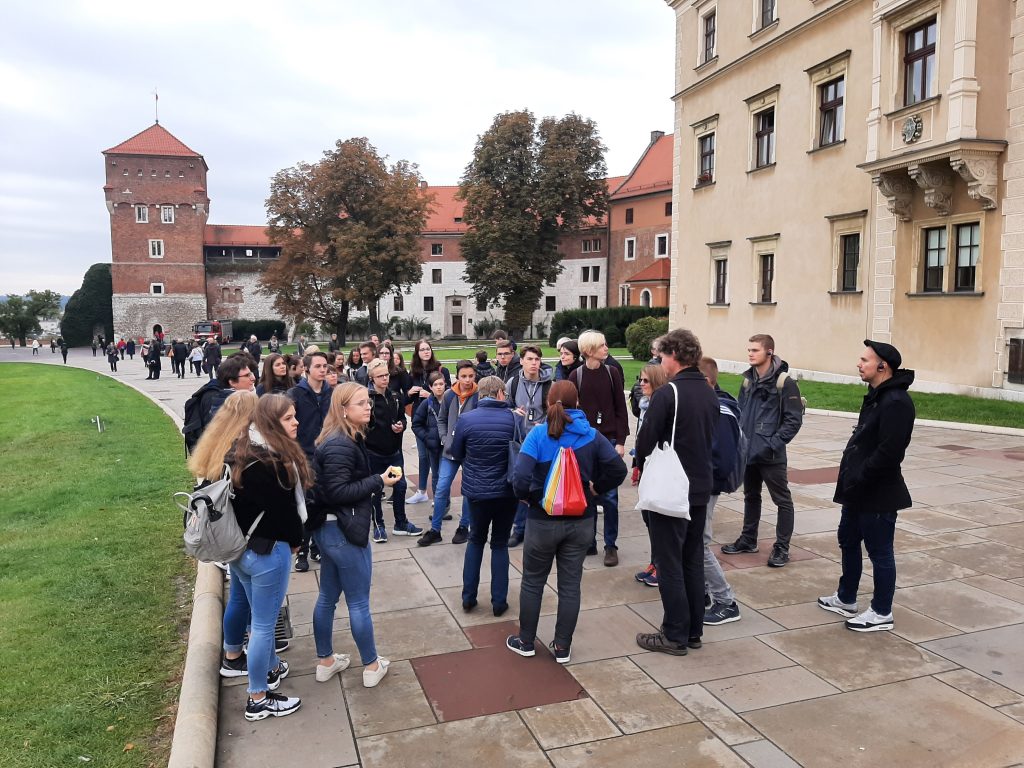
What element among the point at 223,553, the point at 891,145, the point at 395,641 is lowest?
the point at 395,641

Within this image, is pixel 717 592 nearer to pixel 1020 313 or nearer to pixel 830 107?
pixel 1020 313

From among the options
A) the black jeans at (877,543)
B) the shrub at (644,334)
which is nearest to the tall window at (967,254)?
the shrub at (644,334)

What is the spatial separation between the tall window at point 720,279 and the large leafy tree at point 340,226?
2860cm

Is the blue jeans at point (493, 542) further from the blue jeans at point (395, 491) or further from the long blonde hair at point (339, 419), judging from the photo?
the blue jeans at point (395, 491)

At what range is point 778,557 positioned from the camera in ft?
21.5

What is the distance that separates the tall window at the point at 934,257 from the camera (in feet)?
58.5

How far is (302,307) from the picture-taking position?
173 feet

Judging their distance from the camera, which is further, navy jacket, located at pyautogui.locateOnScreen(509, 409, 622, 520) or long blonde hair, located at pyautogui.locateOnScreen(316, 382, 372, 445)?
navy jacket, located at pyautogui.locateOnScreen(509, 409, 622, 520)

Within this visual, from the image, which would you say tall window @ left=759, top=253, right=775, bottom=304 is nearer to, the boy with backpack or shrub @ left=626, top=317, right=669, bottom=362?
shrub @ left=626, top=317, right=669, bottom=362

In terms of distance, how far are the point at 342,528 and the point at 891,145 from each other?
17689mm

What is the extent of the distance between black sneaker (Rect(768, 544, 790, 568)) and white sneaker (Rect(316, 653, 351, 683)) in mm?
3688

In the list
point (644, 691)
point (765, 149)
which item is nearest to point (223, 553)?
point (644, 691)

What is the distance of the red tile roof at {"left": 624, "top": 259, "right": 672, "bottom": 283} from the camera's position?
164 feet

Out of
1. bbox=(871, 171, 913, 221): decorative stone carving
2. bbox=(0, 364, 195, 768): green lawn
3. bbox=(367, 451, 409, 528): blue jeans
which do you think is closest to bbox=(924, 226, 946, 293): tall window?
bbox=(871, 171, 913, 221): decorative stone carving
